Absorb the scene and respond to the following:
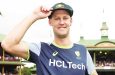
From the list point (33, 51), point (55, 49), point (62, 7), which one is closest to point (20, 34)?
point (33, 51)

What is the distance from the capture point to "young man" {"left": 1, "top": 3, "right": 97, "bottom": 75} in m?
5.20

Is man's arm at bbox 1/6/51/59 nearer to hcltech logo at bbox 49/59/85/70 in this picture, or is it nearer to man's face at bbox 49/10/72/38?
man's face at bbox 49/10/72/38

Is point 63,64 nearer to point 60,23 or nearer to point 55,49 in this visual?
point 55,49

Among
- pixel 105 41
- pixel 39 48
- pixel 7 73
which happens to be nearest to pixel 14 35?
pixel 39 48

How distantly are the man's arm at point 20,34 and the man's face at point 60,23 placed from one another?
0.15 metres

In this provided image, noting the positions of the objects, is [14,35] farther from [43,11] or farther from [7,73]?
[7,73]

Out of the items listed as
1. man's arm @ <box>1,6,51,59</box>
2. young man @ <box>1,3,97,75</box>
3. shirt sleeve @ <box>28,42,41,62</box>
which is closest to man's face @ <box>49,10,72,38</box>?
young man @ <box>1,3,97,75</box>

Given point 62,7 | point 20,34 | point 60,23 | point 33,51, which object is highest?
point 62,7

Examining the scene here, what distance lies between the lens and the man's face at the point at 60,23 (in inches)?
211

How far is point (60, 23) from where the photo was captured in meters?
5.36

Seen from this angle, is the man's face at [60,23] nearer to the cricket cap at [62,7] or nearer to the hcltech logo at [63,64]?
the cricket cap at [62,7]

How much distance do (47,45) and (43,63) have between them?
26 cm

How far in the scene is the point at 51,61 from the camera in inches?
210

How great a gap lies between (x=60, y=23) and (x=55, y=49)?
34 cm
